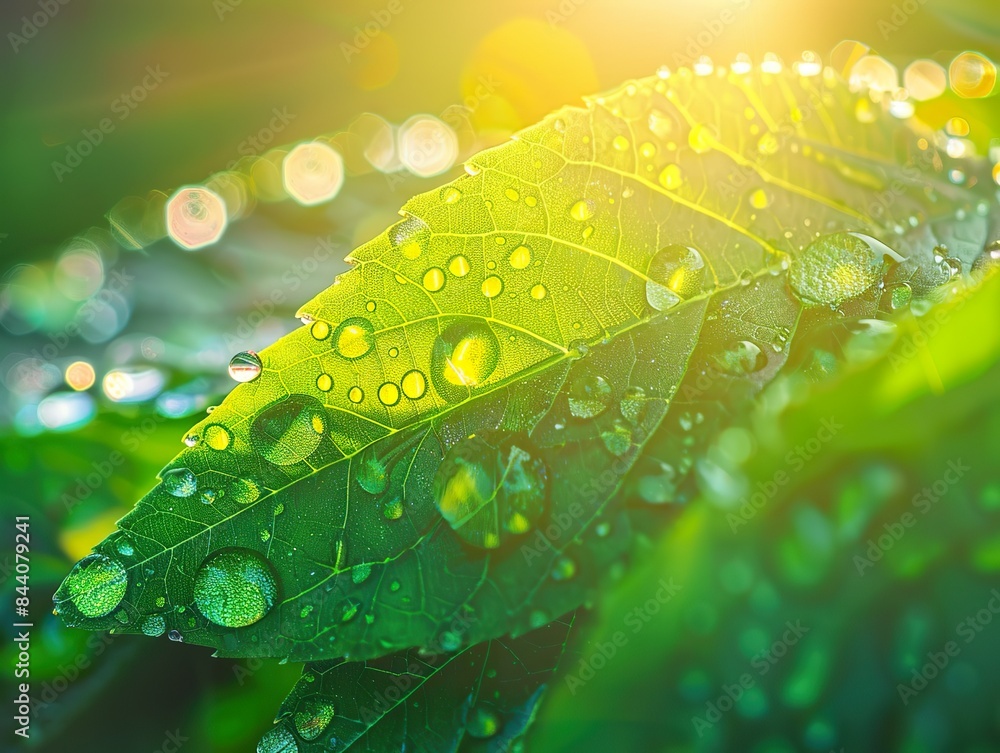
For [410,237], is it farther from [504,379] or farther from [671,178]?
[671,178]

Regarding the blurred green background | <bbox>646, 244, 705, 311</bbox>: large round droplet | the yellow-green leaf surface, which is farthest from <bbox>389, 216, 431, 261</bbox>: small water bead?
the blurred green background

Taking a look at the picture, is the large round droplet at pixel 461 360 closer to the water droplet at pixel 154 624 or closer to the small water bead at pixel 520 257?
the small water bead at pixel 520 257

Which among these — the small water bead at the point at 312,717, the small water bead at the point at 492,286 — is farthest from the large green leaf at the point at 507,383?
the small water bead at the point at 312,717

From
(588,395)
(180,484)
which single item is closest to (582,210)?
(588,395)

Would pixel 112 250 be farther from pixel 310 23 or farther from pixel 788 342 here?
pixel 788 342

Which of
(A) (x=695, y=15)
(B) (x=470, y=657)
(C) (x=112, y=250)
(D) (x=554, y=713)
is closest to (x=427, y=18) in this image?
(A) (x=695, y=15)

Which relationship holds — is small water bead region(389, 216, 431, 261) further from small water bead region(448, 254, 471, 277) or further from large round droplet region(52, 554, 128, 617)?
large round droplet region(52, 554, 128, 617)
